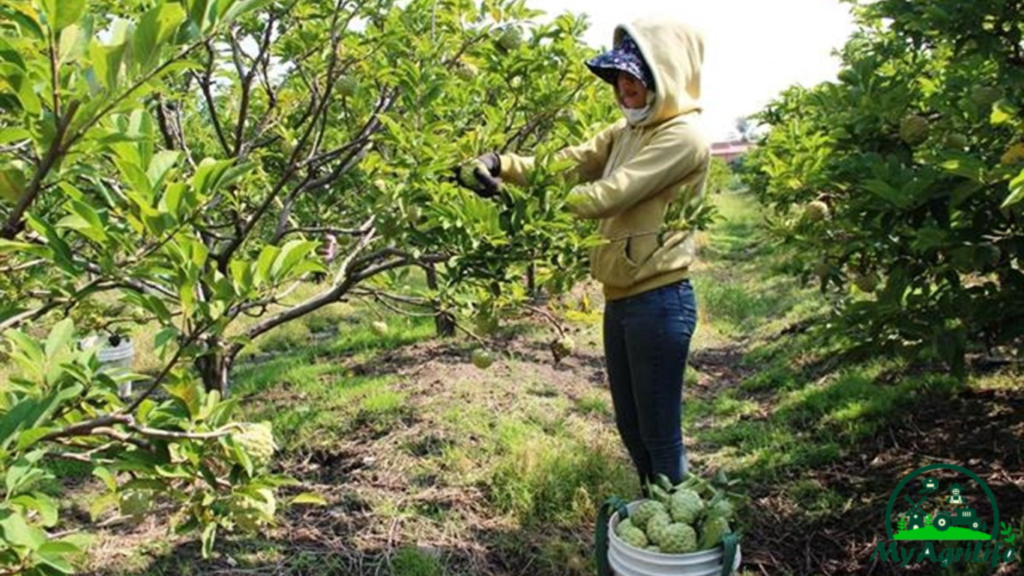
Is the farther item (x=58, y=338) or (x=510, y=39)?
(x=510, y=39)

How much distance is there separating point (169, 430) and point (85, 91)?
0.65m

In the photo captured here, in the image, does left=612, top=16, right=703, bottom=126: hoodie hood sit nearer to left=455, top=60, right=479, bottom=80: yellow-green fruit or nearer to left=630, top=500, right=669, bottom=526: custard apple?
left=630, top=500, right=669, bottom=526: custard apple

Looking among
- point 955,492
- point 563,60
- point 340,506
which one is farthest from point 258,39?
point 955,492

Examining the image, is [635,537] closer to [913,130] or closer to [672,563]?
[672,563]

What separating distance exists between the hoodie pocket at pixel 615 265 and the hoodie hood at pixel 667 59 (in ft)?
1.17

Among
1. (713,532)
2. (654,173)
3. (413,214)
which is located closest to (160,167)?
(413,214)

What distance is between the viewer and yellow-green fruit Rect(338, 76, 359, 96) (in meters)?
3.00

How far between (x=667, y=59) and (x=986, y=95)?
108cm

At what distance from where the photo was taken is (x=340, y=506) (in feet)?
11.0

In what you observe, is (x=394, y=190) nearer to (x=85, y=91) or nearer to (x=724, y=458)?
(x=85, y=91)

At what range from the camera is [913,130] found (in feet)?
9.17

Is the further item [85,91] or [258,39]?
[258,39]

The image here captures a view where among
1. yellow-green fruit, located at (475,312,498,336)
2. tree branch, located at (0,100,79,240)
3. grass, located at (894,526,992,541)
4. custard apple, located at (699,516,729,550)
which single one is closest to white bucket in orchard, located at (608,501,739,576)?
custard apple, located at (699,516,729,550)

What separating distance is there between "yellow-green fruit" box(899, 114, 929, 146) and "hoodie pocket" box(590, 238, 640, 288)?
1227 mm
